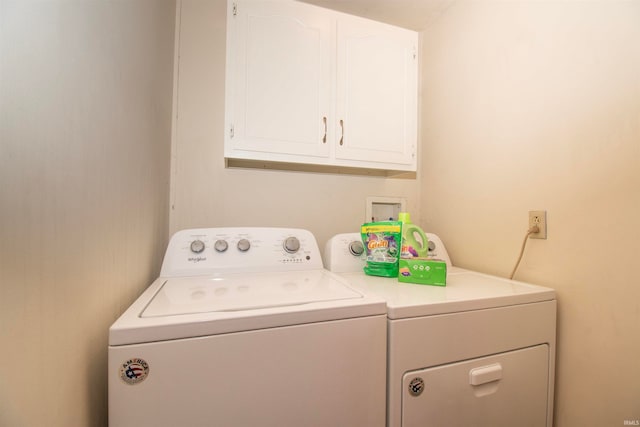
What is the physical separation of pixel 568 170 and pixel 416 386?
914 millimetres

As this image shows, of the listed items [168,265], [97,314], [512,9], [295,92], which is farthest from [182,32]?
[512,9]

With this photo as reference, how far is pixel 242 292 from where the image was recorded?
2.55ft

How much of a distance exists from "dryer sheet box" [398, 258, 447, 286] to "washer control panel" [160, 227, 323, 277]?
36 cm

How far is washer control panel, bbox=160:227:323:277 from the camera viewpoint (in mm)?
992

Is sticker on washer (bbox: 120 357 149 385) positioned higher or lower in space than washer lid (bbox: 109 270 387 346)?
lower

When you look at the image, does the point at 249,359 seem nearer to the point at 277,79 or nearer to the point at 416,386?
the point at 416,386

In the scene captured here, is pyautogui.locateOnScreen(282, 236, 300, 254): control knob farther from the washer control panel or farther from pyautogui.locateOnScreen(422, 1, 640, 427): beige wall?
pyautogui.locateOnScreen(422, 1, 640, 427): beige wall

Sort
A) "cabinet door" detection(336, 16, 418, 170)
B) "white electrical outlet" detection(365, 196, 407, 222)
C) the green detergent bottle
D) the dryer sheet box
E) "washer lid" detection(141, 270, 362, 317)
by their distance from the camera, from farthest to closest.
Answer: "white electrical outlet" detection(365, 196, 407, 222) < "cabinet door" detection(336, 16, 418, 170) < the green detergent bottle < the dryer sheet box < "washer lid" detection(141, 270, 362, 317)

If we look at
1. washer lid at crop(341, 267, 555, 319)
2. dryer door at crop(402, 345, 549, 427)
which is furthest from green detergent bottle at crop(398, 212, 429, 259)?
dryer door at crop(402, 345, 549, 427)

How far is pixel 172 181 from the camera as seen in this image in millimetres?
1286

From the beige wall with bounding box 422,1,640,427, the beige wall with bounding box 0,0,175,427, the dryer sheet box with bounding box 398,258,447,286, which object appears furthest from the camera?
the dryer sheet box with bounding box 398,258,447,286

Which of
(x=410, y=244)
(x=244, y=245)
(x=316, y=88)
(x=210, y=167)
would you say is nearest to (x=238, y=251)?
→ (x=244, y=245)

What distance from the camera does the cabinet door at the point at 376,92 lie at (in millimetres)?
1229

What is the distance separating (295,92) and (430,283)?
99cm
